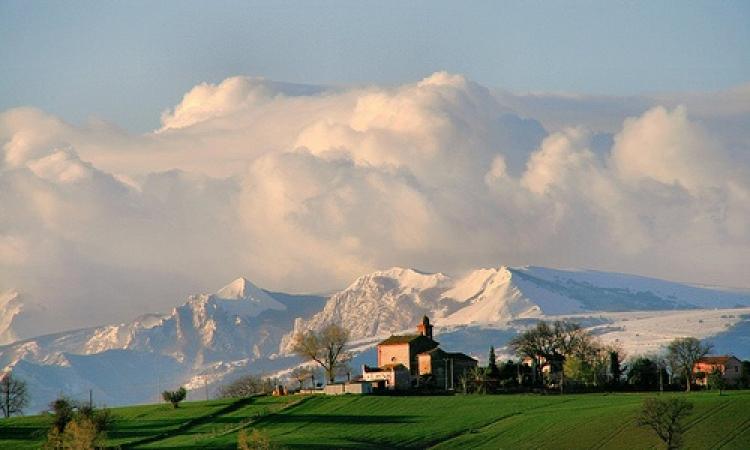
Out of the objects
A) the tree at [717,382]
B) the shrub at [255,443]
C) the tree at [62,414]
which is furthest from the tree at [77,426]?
the tree at [717,382]

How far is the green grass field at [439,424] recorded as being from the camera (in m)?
152

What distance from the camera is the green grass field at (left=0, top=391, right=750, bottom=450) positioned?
152 metres

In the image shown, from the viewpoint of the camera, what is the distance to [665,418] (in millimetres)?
148625

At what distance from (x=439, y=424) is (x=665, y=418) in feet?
101

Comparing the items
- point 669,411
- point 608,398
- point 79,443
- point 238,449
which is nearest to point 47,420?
point 79,443

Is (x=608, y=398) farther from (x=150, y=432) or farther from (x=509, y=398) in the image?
(x=150, y=432)

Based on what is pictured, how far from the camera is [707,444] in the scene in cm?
14512

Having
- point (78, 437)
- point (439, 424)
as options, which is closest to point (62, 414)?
point (78, 437)

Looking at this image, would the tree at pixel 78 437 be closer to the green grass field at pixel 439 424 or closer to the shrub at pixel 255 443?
the green grass field at pixel 439 424

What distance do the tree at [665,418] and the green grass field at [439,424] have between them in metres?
1.08

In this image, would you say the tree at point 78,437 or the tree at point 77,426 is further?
the tree at point 77,426

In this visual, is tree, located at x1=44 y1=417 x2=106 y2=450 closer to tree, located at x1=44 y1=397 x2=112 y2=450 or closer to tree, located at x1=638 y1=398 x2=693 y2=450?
tree, located at x1=44 y1=397 x2=112 y2=450

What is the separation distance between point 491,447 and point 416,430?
16.8 meters

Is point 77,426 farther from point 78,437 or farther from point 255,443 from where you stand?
point 255,443
